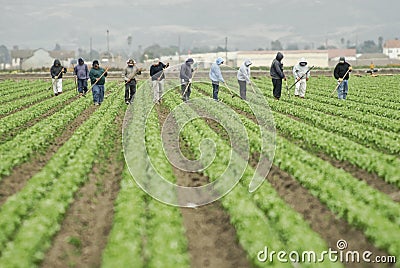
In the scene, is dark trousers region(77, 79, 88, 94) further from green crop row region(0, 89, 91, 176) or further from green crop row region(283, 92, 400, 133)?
green crop row region(283, 92, 400, 133)

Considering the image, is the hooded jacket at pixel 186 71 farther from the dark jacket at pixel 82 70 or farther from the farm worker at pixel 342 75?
the farm worker at pixel 342 75

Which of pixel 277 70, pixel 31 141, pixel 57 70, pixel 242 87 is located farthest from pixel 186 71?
pixel 31 141

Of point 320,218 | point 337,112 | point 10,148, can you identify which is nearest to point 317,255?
point 320,218

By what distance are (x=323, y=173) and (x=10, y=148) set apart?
7502mm

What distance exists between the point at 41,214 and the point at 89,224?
0.73 m

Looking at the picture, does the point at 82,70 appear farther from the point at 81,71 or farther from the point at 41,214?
the point at 41,214

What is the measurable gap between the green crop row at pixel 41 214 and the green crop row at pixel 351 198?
4158mm

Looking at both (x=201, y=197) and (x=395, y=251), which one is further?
(x=201, y=197)

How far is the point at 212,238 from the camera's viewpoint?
723 centimetres

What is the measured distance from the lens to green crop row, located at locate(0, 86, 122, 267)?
627 cm

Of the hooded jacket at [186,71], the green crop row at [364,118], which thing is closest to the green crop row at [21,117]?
the hooded jacket at [186,71]

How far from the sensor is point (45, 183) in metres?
9.19

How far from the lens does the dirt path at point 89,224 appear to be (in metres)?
6.54

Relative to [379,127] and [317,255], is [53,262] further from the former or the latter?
[379,127]
